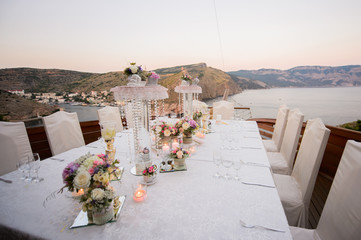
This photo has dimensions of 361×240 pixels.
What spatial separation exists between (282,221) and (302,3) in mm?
5612

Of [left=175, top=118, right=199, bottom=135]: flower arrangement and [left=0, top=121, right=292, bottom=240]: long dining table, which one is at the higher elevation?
[left=175, top=118, right=199, bottom=135]: flower arrangement

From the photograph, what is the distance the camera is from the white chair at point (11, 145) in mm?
1648

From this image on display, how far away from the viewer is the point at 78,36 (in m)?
4.10

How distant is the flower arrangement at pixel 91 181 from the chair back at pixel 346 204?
136cm

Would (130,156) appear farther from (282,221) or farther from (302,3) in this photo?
(302,3)

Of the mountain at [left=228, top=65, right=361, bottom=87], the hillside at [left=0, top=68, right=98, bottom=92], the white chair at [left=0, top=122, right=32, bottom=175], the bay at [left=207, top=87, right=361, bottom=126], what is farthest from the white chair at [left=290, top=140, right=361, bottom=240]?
the mountain at [left=228, top=65, right=361, bottom=87]

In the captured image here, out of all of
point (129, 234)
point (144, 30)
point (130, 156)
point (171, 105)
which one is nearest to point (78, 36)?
point (144, 30)

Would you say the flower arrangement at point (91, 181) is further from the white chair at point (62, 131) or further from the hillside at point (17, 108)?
the hillside at point (17, 108)

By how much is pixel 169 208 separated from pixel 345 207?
3.60 ft

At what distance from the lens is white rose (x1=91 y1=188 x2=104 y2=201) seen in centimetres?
74

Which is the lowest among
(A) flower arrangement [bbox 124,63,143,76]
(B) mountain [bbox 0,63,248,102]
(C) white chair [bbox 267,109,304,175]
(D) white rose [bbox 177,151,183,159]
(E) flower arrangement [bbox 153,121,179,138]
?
(C) white chair [bbox 267,109,304,175]

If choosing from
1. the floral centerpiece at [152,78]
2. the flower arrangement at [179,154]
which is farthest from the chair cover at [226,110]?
the flower arrangement at [179,154]

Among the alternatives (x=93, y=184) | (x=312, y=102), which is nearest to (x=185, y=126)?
(x=93, y=184)

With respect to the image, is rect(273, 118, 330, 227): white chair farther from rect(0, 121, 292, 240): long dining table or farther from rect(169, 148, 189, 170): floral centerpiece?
rect(169, 148, 189, 170): floral centerpiece
